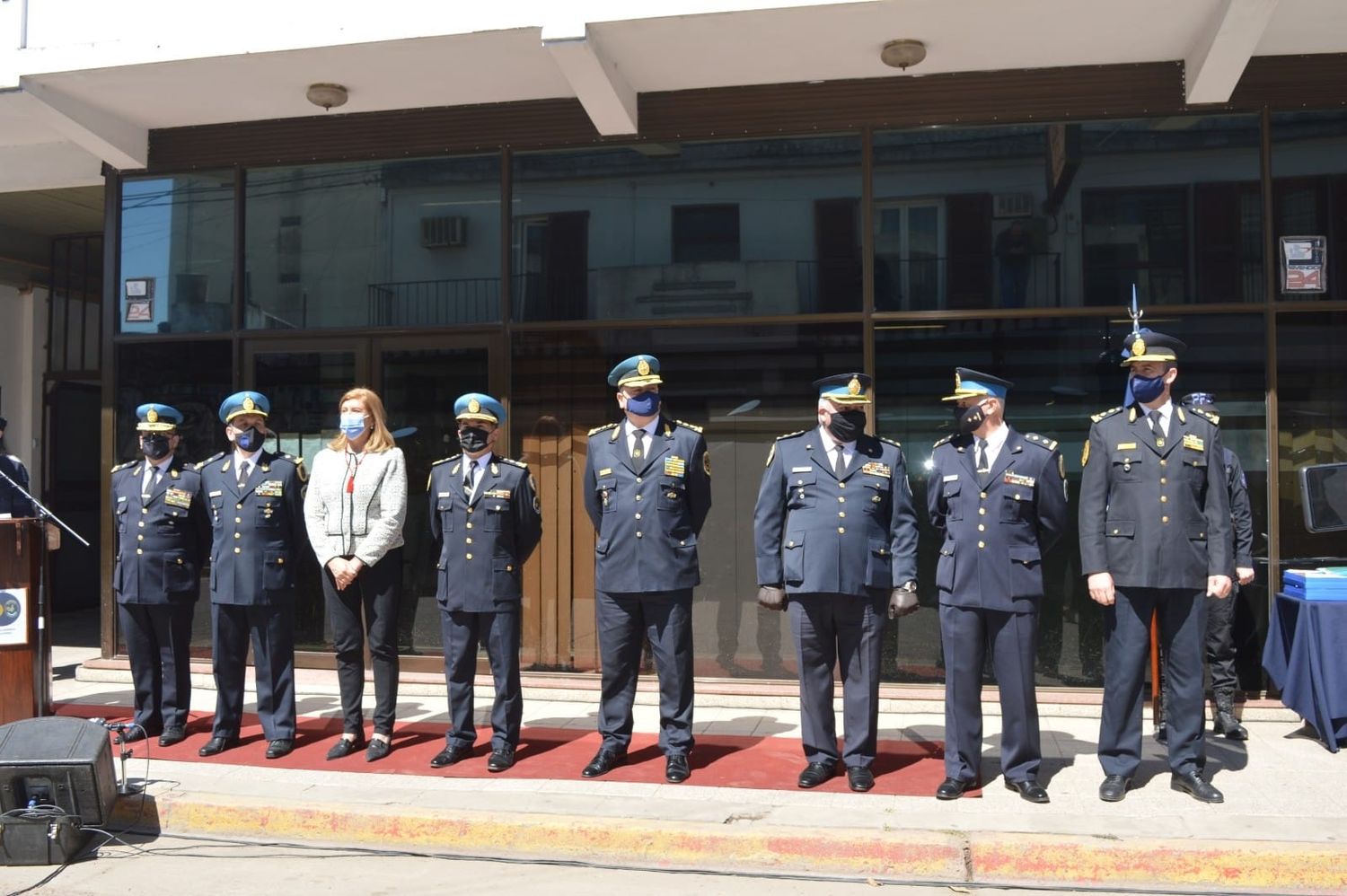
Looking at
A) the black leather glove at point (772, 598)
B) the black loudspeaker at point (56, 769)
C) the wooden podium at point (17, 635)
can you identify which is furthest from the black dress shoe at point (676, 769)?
the wooden podium at point (17, 635)

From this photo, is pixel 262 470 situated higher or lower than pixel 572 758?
higher

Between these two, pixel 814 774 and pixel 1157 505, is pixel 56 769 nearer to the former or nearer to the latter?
pixel 814 774

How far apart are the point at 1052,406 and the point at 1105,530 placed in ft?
7.50

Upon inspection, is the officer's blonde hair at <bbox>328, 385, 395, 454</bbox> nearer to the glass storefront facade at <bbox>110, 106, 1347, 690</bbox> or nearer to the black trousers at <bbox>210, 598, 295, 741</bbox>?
the black trousers at <bbox>210, 598, 295, 741</bbox>

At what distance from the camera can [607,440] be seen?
20.6 ft

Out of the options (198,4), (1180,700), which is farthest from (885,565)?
(198,4)

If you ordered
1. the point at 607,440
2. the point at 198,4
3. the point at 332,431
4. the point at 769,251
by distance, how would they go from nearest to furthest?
1. the point at 607,440
2. the point at 198,4
3. the point at 769,251
4. the point at 332,431

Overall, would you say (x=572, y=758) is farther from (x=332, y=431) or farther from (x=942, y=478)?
(x=332, y=431)

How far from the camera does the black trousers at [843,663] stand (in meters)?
5.74

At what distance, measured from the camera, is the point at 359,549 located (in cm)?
630

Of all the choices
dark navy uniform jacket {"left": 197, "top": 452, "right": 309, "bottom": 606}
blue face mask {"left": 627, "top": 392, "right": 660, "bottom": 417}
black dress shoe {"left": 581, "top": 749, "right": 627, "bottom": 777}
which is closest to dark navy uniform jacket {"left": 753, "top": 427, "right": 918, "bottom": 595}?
blue face mask {"left": 627, "top": 392, "right": 660, "bottom": 417}

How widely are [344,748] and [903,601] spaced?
3.21 m

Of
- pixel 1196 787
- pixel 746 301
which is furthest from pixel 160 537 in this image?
pixel 1196 787

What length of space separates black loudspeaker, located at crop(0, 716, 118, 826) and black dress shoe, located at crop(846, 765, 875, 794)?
11.6 ft
